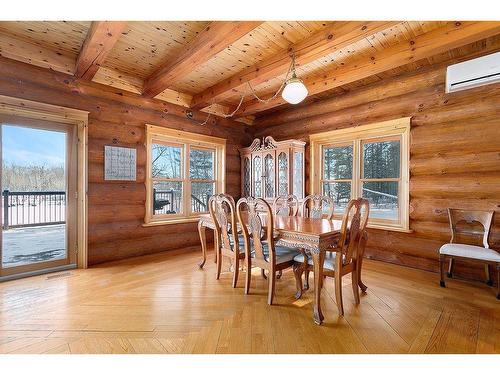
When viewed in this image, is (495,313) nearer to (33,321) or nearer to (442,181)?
(442,181)

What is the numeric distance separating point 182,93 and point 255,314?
12.0 ft

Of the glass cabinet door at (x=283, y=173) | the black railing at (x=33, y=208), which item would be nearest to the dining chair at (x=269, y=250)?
the glass cabinet door at (x=283, y=173)

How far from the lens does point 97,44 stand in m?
2.47

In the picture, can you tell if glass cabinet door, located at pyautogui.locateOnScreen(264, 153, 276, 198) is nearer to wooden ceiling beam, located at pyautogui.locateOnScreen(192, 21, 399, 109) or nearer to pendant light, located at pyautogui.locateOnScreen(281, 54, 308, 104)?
wooden ceiling beam, located at pyautogui.locateOnScreen(192, 21, 399, 109)

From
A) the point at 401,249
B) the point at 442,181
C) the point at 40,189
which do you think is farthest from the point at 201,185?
the point at 442,181

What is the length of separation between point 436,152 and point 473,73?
3.02 ft

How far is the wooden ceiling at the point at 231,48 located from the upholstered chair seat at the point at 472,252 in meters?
2.06

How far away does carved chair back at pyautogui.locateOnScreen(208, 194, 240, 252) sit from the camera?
266 centimetres

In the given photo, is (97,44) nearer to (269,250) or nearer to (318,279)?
(269,250)

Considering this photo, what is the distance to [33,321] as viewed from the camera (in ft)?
6.53

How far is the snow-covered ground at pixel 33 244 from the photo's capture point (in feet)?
9.75

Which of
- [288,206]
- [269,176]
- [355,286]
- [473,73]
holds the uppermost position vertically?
[473,73]

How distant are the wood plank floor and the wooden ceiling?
2.46 m

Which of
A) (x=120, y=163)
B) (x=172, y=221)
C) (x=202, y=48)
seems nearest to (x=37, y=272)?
(x=120, y=163)
